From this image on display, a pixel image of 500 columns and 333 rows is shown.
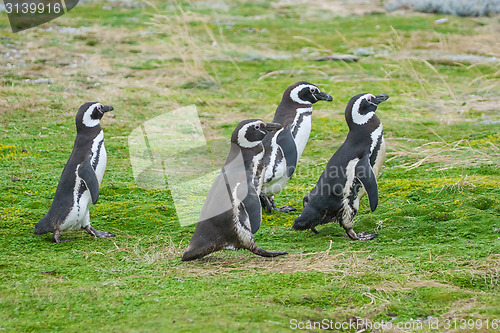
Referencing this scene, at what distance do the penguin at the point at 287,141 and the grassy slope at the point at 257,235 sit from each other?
37cm

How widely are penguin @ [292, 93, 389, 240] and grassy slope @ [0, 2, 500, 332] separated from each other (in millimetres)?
211

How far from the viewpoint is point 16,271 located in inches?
191

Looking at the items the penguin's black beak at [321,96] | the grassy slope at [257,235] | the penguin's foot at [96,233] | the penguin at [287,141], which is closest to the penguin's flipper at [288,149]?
the penguin at [287,141]

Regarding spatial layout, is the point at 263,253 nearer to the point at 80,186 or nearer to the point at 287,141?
the point at 80,186

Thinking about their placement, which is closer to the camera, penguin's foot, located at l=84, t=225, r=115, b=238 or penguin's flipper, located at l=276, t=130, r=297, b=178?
penguin's foot, located at l=84, t=225, r=115, b=238

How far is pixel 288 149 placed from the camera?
7027 mm

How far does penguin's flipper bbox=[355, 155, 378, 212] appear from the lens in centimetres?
573

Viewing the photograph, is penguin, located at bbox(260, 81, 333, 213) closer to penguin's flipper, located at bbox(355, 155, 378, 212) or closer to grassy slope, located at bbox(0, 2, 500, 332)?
grassy slope, located at bbox(0, 2, 500, 332)

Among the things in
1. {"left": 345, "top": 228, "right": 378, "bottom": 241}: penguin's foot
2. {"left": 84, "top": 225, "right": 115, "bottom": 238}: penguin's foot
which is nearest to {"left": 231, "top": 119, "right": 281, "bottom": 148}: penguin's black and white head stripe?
{"left": 345, "top": 228, "right": 378, "bottom": 241}: penguin's foot

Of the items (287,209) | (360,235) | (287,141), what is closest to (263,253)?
(360,235)

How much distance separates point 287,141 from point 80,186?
2.44 meters

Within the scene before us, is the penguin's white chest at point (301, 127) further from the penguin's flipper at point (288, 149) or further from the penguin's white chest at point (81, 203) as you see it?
the penguin's white chest at point (81, 203)

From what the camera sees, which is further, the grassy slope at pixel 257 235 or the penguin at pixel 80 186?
the penguin at pixel 80 186

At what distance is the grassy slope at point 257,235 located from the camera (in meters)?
4.14
